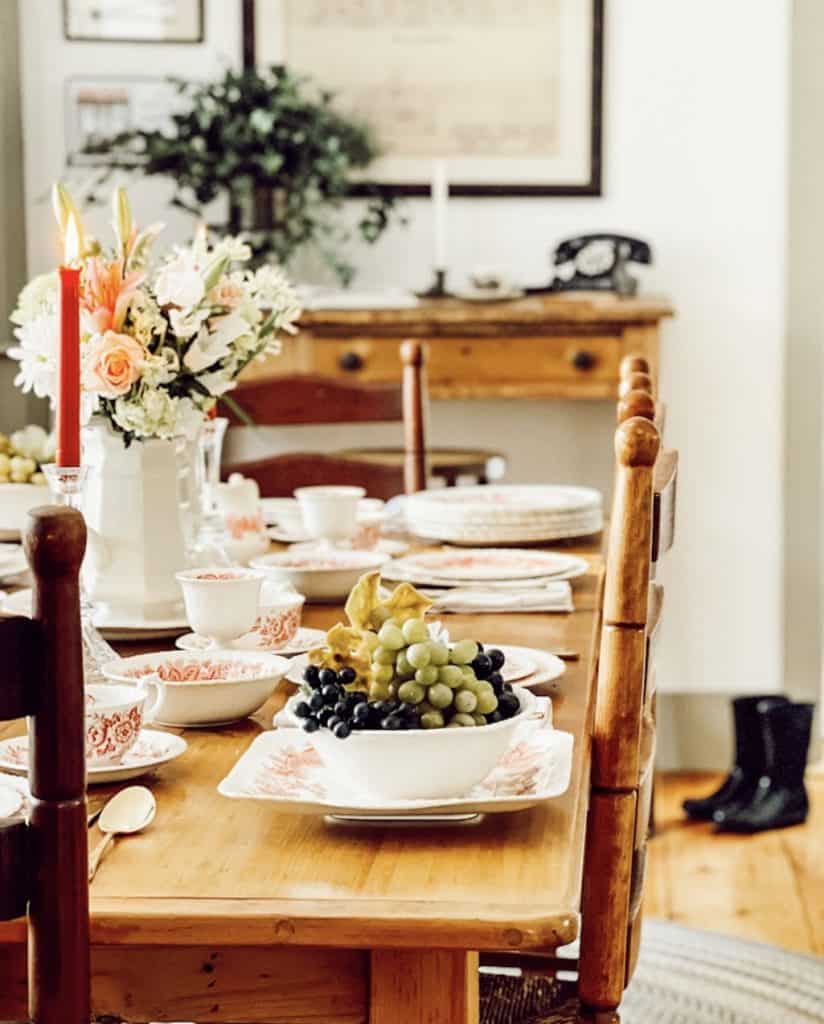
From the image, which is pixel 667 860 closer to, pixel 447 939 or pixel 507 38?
pixel 507 38

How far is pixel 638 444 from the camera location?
142 centimetres

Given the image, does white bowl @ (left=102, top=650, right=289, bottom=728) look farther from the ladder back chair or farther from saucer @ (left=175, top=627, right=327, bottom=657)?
the ladder back chair

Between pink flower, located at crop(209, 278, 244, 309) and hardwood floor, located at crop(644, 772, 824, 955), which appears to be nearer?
pink flower, located at crop(209, 278, 244, 309)

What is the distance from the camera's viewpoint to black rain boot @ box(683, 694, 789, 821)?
3541mm

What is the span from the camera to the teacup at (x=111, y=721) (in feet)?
3.84

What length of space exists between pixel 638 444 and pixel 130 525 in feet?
1.87

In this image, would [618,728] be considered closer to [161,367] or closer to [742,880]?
[161,367]

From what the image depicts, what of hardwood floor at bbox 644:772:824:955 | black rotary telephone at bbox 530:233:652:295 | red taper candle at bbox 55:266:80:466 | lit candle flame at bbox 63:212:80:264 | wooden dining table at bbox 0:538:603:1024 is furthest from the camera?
black rotary telephone at bbox 530:233:652:295

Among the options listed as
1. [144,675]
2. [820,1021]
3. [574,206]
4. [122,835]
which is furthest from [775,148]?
[122,835]

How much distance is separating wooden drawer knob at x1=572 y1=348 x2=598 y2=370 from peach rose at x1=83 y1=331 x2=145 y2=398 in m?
1.91

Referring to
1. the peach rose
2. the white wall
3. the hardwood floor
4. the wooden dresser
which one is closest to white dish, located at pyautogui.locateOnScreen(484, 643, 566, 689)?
the peach rose

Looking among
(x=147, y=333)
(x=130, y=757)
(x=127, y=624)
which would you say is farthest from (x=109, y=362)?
Result: (x=130, y=757)

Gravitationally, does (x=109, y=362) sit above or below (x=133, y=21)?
below

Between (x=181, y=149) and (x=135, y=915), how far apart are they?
2.81 m
